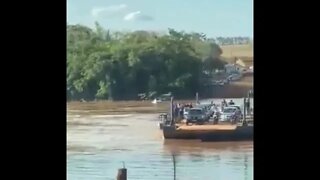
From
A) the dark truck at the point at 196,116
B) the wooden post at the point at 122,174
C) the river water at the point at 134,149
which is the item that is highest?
the dark truck at the point at 196,116

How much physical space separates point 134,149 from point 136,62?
26 centimetres

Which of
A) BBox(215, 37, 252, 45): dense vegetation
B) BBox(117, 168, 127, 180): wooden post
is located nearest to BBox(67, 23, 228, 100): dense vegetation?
BBox(215, 37, 252, 45): dense vegetation

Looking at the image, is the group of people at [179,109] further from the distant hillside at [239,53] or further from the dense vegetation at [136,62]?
the distant hillside at [239,53]

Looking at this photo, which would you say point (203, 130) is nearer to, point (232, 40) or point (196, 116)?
point (196, 116)

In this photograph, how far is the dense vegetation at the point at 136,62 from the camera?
1.40 metres

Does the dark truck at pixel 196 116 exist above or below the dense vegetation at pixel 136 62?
below

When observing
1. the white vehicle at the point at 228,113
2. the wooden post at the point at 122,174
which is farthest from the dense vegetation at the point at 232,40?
the wooden post at the point at 122,174

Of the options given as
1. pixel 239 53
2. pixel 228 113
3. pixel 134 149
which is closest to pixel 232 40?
pixel 239 53

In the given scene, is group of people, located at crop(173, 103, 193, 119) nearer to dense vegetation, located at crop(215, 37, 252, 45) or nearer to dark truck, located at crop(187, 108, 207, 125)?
dark truck, located at crop(187, 108, 207, 125)

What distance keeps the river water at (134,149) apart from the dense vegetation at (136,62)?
0.05 metres

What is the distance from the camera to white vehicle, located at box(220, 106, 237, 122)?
4.51 feet

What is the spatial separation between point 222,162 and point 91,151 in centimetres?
38
